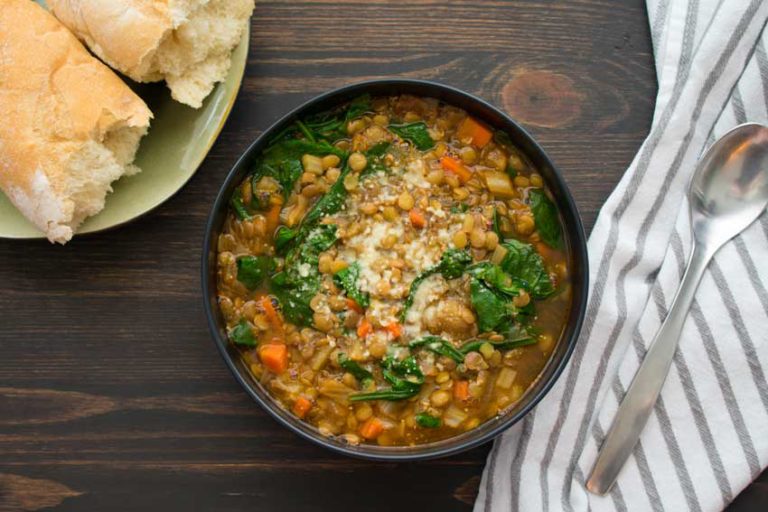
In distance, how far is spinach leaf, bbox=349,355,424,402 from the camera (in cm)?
311

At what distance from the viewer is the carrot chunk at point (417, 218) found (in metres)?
3.20

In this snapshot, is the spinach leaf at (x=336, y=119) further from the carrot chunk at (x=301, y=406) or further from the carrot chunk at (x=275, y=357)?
the carrot chunk at (x=301, y=406)

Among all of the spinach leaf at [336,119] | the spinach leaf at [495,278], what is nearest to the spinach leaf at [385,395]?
the spinach leaf at [495,278]

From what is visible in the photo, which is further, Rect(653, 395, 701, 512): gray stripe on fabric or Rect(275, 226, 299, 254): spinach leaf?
Rect(653, 395, 701, 512): gray stripe on fabric

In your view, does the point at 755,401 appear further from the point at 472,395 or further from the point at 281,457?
the point at 281,457

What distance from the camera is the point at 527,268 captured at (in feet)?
10.7

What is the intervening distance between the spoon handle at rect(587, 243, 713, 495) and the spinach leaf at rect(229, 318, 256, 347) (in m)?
1.70

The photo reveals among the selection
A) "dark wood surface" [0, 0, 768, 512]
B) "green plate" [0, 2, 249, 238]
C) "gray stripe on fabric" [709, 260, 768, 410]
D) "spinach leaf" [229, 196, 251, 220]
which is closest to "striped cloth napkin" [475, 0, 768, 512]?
"gray stripe on fabric" [709, 260, 768, 410]

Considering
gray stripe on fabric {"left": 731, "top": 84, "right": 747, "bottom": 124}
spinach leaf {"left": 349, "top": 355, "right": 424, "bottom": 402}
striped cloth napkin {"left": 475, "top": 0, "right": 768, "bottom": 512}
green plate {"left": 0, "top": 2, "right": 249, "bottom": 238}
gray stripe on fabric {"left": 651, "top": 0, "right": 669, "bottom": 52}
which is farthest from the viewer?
gray stripe on fabric {"left": 651, "top": 0, "right": 669, "bottom": 52}

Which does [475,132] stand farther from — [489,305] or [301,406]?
[301,406]

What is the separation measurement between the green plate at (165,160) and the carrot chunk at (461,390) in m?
Result: 1.51

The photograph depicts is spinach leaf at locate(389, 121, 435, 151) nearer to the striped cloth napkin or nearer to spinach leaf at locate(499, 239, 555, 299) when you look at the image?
spinach leaf at locate(499, 239, 555, 299)

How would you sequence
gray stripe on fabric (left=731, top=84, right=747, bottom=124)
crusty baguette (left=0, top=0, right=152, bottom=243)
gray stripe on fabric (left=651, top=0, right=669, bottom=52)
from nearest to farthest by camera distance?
crusty baguette (left=0, top=0, right=152, bottom=243), gray stripe on fabric (left=731, top=84, right=747, bottom=124), gray stripe on fabric (left=651, top=0, right=669, bottom=52)

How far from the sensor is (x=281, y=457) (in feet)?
11.5
